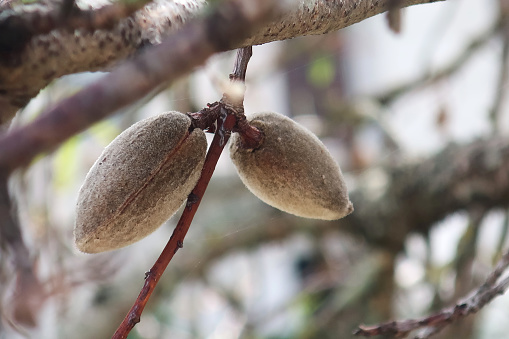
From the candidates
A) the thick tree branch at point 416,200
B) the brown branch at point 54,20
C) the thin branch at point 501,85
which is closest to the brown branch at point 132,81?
the brown branch at point 54,20

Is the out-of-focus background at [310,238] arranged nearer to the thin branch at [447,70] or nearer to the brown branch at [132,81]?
the thin branch at [447,70]

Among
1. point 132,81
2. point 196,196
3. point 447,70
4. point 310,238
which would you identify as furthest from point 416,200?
point 132,81

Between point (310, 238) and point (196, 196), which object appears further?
point (310, 238)

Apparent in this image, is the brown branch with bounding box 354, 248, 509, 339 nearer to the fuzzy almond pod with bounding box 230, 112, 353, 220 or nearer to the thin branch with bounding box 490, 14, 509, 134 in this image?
the fuzzy almond pod with bounding box 230, 112, 353, 220

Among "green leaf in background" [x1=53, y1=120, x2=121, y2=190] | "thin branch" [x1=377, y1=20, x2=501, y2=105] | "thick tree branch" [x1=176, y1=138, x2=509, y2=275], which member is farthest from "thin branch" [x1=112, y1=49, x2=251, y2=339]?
"thin branch" [x1=377, y1=20, x2=501, y2=105]

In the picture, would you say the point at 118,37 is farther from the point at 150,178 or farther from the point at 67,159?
the point at 67,159

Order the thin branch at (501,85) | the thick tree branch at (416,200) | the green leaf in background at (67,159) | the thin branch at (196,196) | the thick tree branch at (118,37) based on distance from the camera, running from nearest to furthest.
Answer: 1. the thick tree branch at (118,37)
2. the thin branch at (196,196)
3. the thick tree branch at (416,200)
4. the thin branch at (501,85)
5. the green leaf in background at (67,159)

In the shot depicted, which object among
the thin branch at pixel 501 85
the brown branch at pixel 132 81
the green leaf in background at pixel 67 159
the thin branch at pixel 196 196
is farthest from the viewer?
the green leaf in background at pixel 67 159
